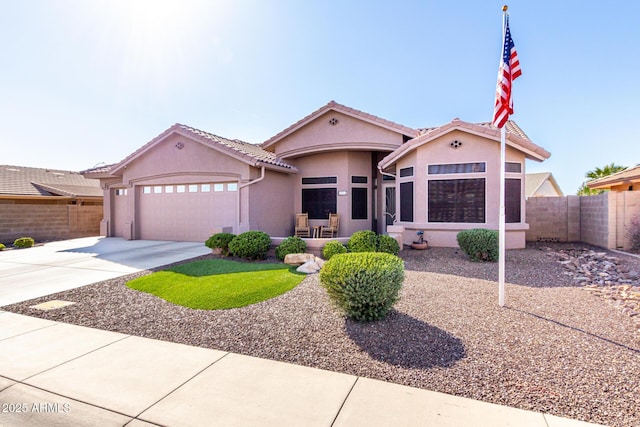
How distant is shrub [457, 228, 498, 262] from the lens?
27.8 ft

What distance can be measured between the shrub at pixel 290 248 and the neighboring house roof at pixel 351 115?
6.73 metres

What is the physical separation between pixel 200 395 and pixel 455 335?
3.22 metres

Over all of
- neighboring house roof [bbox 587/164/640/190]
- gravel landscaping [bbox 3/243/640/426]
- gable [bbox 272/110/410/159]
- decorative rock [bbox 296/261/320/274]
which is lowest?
gravel landscaping [bbox 3/243/640/426]

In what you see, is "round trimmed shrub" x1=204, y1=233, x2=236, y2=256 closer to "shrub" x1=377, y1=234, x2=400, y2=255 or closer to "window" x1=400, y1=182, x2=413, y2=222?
"shrub" x1=377, y1=234, x2=400, y2=255

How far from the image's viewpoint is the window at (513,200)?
10.4 meters

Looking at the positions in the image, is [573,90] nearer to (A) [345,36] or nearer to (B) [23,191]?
(A) [345,36]

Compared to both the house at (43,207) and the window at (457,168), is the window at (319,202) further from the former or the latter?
the house at (43,207)

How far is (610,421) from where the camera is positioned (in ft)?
8.54

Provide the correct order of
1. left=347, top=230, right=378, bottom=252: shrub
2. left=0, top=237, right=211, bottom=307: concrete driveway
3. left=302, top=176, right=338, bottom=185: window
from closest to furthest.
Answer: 1. left=0, top=237, right=211, bottom=307: concrete driveway
2. left=347, top=230, right=378, bottom=252: shrub
3. left=302, top=176, right=338, bottom=185: window

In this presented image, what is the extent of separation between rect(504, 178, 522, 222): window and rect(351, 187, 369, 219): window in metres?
6.00

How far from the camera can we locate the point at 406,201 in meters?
12.1

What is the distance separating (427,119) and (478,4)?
22.7ft

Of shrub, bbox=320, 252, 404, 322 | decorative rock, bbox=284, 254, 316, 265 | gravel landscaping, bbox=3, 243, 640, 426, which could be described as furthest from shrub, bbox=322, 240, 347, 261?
shrub, bbox=320, 252, 404, 322

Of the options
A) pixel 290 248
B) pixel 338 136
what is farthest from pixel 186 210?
pixel 338 136
